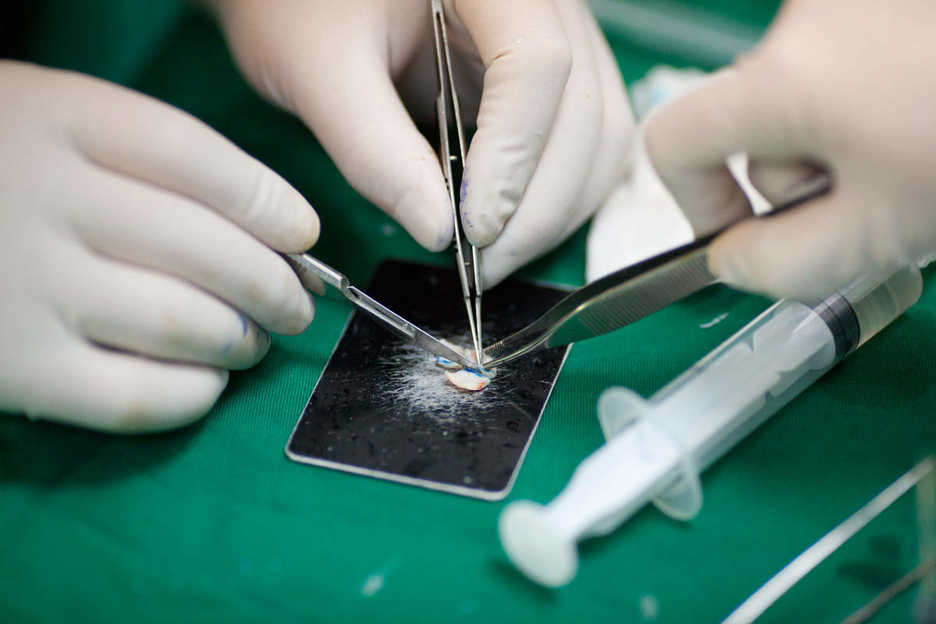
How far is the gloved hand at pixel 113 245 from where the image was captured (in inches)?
40.3

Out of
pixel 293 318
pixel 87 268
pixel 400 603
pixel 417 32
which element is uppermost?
pixel 417 32

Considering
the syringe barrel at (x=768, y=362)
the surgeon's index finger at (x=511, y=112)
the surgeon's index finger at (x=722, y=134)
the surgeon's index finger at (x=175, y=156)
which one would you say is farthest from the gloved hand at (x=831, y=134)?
the surgeon's index finger at (x=175, y=156)

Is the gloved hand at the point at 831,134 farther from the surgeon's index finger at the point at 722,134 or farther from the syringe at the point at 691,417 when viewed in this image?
the syringe at the point at 691,417

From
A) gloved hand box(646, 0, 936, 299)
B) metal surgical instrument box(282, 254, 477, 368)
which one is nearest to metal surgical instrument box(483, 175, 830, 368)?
gloved hand box(646, 0, 936, 299)

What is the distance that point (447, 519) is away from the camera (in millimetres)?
1087

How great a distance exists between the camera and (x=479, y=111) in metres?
1.27

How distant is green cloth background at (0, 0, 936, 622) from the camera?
102cm

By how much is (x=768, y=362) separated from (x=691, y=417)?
0.15 meters

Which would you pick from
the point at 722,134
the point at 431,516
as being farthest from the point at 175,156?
the point at 722,134

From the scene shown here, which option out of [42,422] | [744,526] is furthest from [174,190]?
[744,526]

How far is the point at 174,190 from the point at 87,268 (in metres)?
0.15

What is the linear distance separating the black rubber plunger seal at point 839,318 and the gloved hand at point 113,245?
0.75 meters

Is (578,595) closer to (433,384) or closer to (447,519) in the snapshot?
(447,519)

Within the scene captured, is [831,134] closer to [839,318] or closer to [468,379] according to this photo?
[839,318]
